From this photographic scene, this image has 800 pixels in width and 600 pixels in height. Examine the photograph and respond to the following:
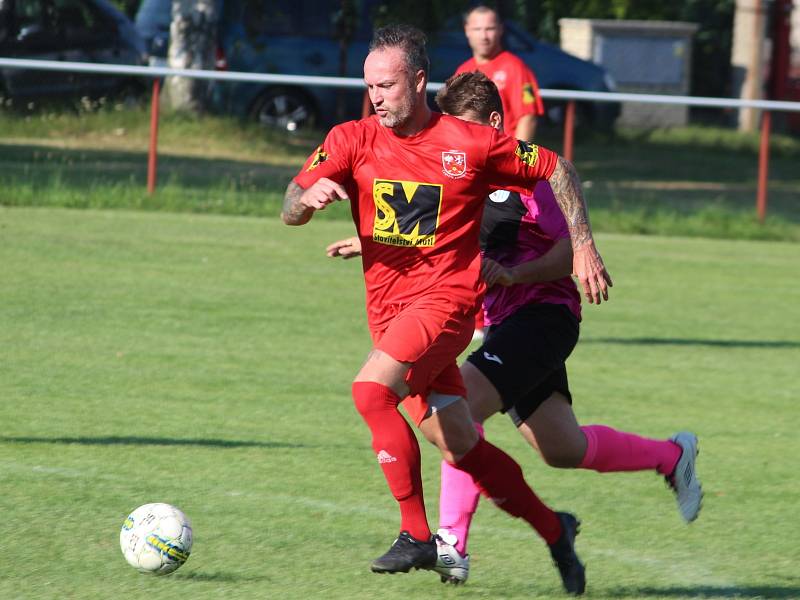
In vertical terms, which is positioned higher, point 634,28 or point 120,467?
point 634,28

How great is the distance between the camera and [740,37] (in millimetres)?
33438

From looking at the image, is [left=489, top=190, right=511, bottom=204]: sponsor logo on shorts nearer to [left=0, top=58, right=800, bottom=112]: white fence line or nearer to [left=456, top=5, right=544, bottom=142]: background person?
[left=456, top=5, right=544, bottom=142]: background person

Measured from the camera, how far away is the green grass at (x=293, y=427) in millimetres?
5484

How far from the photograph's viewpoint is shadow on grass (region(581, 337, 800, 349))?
10898 millimetres

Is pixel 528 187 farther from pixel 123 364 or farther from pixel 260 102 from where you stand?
pixel 260 102

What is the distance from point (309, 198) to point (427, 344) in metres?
0.61

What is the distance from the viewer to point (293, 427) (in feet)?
25.8

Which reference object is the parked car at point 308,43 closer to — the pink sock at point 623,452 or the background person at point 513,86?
the background person at point 513,86

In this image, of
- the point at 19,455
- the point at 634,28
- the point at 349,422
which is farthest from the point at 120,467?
the point at 634,28

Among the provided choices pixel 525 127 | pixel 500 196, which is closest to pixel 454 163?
pixel 500 196

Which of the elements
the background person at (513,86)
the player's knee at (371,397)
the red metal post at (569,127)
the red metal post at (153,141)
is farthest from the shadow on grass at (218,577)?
the red metal post at (569,127)

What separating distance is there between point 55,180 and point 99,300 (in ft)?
19.1

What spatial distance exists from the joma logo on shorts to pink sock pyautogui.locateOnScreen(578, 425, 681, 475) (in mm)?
1160

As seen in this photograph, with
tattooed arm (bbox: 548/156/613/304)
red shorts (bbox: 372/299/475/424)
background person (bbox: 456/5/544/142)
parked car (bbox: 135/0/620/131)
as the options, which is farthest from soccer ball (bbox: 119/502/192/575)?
parked car (bbox: 135/0/620/131)
